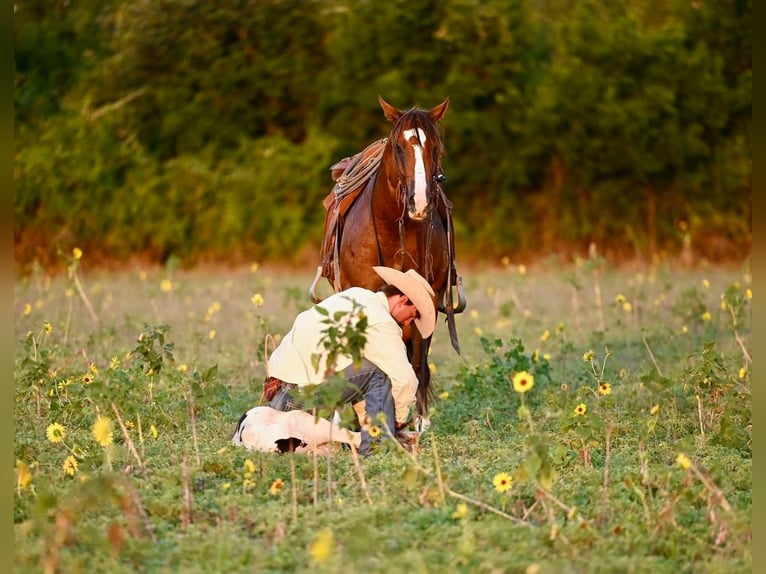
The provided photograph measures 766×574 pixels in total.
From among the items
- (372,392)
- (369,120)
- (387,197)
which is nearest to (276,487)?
(372,392)

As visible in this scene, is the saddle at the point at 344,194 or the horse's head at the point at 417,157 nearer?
the horse's head at the point at 417,157

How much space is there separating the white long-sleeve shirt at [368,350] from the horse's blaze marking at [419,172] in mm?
544

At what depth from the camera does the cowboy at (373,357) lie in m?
5.96

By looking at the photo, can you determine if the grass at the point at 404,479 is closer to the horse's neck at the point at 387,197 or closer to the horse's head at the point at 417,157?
the horse's neck at the point at 387,197

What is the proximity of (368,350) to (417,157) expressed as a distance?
1158 millimetres

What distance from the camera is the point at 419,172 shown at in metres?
6.36

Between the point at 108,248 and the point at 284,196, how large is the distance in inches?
125

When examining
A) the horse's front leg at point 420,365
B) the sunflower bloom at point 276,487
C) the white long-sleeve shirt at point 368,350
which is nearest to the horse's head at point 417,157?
the white long-sleeve shirt at point 368,350

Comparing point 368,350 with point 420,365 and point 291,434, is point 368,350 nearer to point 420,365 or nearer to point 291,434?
point 291,434

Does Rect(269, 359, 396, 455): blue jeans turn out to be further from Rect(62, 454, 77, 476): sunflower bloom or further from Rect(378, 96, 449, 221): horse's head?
Rect(62, 454, 77, 476): sunflower bloom

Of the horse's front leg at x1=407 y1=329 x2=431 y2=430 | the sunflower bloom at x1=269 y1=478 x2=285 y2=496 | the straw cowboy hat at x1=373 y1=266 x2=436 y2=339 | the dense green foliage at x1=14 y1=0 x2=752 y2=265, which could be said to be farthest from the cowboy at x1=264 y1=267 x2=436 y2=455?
the dense green foliage at x1=14 y1=0 x2=752 y2=265

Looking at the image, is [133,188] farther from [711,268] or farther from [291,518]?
[291,518]

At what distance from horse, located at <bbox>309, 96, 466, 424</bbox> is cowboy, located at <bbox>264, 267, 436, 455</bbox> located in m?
0.45

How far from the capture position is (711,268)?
17.5m
